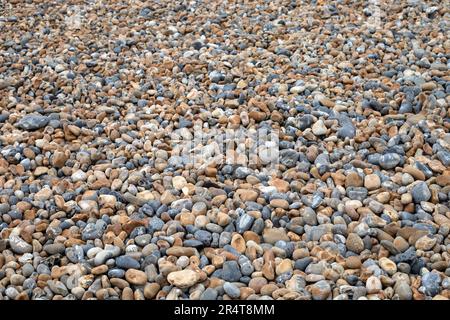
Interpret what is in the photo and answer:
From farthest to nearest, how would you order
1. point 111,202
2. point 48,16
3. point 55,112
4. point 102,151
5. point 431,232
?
point 48,16, point 55,112, point 102,151, point 111,202, point 431,232

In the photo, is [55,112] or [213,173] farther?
[55,112]

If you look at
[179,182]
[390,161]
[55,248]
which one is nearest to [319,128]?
[390,161]

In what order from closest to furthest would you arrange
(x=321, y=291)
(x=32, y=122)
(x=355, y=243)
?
(x=321, y=291) → (x=355, y=243) → (x=32, y=122)

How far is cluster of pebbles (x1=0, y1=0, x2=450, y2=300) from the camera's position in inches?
84.5

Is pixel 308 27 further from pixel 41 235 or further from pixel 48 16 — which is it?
pixel 41 235

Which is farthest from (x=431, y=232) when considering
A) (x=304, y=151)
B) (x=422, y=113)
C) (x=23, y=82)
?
(x=23, y=82)

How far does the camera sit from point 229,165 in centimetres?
276

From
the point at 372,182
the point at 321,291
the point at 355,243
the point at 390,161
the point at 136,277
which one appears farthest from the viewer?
the point at 390,161

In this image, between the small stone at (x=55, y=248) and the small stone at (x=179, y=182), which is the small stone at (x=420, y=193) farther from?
the small stone at (x=55, y=248)

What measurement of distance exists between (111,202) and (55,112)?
43.2 inches

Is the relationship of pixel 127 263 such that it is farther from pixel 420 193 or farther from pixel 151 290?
pixel 420 193

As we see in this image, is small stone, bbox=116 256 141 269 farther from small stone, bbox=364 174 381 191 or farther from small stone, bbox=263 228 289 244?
small stone, bbox=364 174 381 191

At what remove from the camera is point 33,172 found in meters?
2.86

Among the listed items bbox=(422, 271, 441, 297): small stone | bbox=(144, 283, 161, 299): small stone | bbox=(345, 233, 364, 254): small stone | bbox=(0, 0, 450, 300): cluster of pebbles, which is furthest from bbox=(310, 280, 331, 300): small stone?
bbox=(144, 283, 161, 299): small stone
